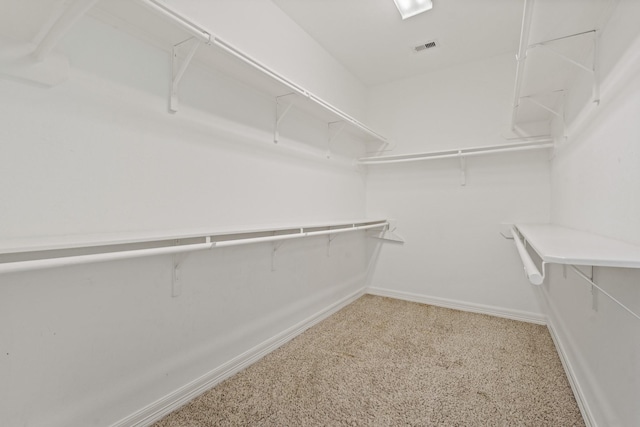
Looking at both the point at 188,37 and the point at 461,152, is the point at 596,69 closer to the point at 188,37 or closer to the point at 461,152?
Result: the point at 461,152

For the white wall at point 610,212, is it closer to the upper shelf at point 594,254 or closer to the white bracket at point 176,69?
the upper shelf at point 594,254

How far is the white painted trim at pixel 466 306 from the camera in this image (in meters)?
2.53

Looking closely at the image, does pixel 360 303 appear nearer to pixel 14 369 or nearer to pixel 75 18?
pixel 14 369

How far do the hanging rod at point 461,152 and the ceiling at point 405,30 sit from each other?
0.89 m

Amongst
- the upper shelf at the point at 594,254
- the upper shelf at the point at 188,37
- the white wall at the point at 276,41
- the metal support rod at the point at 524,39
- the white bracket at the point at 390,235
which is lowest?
the white bracket at the point at 390,235

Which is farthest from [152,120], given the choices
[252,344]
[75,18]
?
[252,344]

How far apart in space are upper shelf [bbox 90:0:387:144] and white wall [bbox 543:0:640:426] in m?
1.43

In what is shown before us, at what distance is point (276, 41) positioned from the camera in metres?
2.08

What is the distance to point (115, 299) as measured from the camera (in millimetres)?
1212

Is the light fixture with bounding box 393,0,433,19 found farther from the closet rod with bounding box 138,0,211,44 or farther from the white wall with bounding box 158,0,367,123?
the closet rod with bounding box 138,0,211,44

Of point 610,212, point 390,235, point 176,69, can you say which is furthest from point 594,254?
point 390,235

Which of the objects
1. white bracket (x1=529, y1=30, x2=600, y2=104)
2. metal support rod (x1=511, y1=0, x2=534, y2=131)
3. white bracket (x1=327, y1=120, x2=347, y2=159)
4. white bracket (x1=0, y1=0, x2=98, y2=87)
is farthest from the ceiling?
white bracket (x1=0, y1=0, x2=98, y2=87)

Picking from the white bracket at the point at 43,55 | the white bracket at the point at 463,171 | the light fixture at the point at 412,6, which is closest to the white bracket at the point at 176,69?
the white bracket at the point at 43,55

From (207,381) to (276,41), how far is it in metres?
2.24
